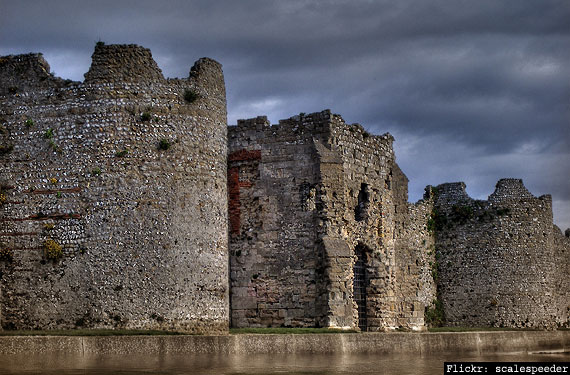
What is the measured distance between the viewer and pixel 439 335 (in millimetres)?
28875

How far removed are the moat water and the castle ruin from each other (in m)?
4.02

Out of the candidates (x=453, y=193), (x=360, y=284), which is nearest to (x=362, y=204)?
(x=360, y=284)

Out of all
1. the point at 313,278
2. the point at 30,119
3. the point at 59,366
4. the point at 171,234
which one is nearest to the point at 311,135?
the point at 313,278

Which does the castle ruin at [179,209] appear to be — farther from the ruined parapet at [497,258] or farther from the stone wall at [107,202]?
the ruined parapet at [497,258]

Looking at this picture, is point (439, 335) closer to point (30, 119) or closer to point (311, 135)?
point (311, 135)

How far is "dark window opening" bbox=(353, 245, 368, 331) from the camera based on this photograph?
3238 centimetres

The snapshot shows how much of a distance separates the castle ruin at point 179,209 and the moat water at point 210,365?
402cm

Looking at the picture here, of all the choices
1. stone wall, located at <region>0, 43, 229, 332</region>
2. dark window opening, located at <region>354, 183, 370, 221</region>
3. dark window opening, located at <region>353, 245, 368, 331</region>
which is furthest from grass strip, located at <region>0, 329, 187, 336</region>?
dark window opening, located at <region>354, 183, 370, 221</region>

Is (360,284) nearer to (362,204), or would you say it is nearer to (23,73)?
(362,204)

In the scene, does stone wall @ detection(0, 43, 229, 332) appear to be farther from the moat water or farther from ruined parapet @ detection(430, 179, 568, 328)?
ruined parapet @ detection(430, 179, 568, 328)

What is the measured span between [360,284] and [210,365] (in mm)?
11910

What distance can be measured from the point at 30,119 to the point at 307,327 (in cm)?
1122

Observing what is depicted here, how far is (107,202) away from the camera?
85.4 feet

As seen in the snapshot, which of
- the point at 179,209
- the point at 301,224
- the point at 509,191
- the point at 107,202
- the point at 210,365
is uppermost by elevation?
the point at 509,191
